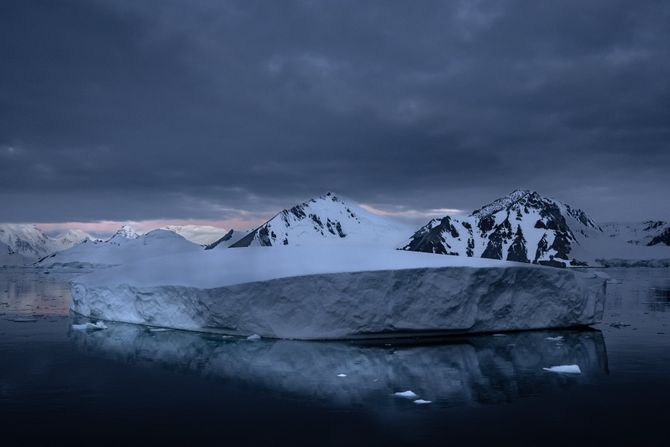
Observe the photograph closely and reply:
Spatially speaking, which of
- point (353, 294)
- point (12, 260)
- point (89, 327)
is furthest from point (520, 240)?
point (89, 327)

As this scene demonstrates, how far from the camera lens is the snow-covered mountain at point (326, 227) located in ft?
559

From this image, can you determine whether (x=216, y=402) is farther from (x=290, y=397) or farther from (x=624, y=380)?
(x=624, y=380)

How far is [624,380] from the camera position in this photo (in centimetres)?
987

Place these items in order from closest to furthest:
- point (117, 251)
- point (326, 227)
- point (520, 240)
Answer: point (117, 251)
point (520, 240)
point (326, 227)

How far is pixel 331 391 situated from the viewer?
912cm

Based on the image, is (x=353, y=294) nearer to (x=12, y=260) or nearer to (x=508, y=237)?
(x=508, y=237)

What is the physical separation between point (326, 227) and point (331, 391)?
175 metres

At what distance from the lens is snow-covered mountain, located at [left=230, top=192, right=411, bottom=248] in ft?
559

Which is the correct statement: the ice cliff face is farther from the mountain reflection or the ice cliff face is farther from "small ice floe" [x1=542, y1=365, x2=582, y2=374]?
"small ice floe" [x1=542, y1=365, x2=582, y2=374]

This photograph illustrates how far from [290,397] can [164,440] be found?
254cm

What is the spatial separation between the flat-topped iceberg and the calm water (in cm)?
75

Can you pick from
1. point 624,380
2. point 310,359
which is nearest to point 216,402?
point 310,359

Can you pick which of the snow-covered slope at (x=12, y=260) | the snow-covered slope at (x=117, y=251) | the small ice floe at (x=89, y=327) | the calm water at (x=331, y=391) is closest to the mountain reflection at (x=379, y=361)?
the calm water at (x=331, y=391)

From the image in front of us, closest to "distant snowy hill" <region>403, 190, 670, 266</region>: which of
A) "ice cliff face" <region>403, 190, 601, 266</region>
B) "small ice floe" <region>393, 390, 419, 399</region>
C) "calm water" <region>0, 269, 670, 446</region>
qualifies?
"ice cliff face" <region>403, 190, 601, 266</region>
